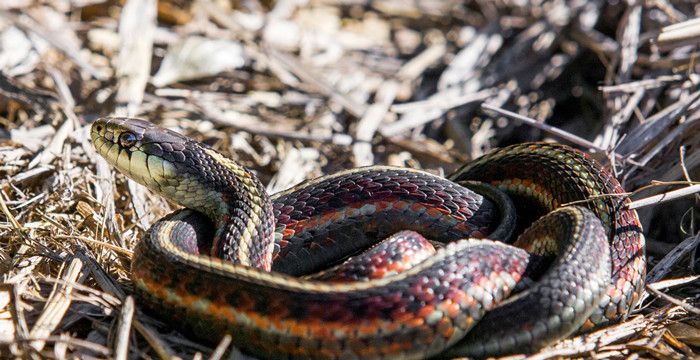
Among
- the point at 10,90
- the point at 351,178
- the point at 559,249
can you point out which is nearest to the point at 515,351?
the point at 559,249

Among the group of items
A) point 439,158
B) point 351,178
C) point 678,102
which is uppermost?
point 678,102

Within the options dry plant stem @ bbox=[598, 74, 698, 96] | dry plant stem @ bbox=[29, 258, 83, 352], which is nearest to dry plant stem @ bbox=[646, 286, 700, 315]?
dry plant stem @ bbox=[598, 74, 698, 96]

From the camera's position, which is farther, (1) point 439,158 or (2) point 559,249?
(1) point 439,158

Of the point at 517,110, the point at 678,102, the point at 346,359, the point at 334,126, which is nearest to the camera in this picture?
the point at 346,359

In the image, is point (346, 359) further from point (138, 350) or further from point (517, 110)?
point (517, 110)

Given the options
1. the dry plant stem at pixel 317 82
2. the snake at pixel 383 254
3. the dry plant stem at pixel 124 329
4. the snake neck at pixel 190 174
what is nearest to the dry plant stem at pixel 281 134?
the dry plant stem at pixel 317 82

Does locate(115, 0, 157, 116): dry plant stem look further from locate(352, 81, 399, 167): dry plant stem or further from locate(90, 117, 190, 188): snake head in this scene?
locate(352, 81, 399, 167): dry plant stem

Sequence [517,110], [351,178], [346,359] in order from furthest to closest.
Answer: [517,110] → [351,178] → [346,359]
